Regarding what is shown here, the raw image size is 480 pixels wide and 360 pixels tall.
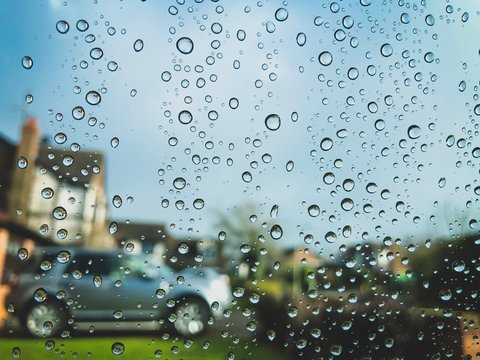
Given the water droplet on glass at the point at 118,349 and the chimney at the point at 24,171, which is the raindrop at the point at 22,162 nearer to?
the chimney at the point at 24,171

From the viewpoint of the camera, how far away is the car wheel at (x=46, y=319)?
1261mm

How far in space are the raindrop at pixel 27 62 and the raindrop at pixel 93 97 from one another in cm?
19

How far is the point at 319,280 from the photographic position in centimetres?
149

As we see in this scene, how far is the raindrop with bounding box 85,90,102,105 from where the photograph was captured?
137cm

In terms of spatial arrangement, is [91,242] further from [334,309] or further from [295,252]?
[334,309]

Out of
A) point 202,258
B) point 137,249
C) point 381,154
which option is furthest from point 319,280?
point 137,249

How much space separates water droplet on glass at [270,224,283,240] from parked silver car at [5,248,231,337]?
23cm

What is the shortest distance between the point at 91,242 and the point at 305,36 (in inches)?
42.4

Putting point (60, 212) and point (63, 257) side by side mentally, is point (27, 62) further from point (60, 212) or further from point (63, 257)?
point (63, 257)

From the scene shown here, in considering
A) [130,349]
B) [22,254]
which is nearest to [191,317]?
[130,349]

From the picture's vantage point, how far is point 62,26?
4.50ft

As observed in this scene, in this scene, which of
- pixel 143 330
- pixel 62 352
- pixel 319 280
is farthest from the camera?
pixel 319 280

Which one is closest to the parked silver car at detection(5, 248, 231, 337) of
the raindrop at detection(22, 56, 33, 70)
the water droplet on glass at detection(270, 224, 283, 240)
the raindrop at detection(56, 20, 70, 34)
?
the water droplet on glass at detection(270, 224, 283, 240)

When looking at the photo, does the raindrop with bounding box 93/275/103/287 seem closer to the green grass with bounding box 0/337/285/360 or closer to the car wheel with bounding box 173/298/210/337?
the green grass with bounding box 0/337/285/360
